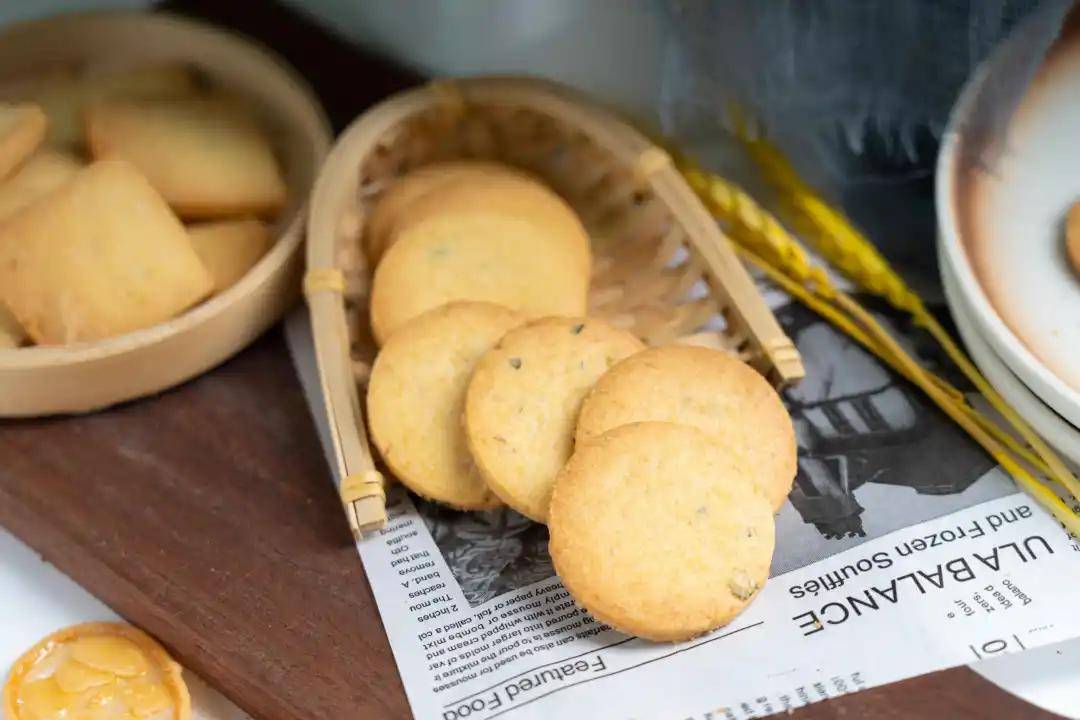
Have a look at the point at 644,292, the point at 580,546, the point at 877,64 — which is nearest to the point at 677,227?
the point at 644,292

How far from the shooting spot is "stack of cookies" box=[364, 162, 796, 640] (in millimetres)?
507

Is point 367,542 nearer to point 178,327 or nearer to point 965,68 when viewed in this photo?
point 178,327

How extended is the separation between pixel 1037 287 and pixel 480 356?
0.33 m

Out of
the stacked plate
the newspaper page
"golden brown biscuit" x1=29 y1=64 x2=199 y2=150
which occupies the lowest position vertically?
the newspaper page

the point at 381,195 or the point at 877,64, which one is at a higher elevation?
the point at 877,64

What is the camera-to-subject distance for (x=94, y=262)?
64cm

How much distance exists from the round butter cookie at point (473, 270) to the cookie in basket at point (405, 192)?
0.05 metres

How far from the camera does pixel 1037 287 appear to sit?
596mm

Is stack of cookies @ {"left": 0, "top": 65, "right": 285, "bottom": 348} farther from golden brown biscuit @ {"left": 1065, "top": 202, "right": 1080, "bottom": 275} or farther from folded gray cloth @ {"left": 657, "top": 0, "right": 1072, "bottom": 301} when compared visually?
golden brown biscuit @ {"left": 1065, "top": 202, "right": 1080, "bottom": 275}

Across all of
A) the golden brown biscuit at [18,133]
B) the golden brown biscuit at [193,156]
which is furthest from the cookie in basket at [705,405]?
A: the golden brown biscuit at [18,133]

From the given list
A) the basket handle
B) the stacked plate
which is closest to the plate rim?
the stacked plate

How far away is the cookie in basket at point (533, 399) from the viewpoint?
54cm

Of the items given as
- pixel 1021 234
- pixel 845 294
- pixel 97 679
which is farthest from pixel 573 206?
pixel 97 679

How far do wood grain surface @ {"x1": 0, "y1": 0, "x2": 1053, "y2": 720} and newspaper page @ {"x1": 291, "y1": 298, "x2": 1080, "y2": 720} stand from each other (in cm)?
2
